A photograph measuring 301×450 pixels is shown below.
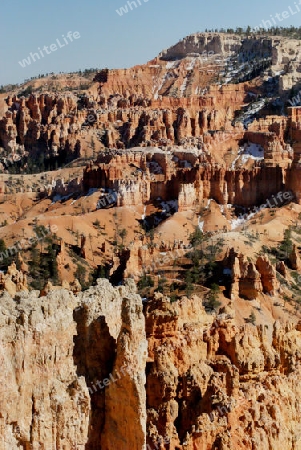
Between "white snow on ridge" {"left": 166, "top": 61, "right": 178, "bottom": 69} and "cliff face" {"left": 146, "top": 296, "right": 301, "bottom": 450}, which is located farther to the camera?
"white snow on ridge" {"left": 166, "top": 61, "right": 178, "bottom": 69}

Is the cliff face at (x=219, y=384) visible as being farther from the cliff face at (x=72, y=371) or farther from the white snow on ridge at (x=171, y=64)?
the white snow on ridge at (x=171, y=64)

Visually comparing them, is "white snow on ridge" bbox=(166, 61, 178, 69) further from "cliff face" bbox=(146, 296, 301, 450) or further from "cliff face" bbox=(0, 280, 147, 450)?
"cliff face" bbox=(0, 280, 147, 450)

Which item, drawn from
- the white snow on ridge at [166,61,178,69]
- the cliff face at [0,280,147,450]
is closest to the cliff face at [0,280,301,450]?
the cliff face at [0,280,147,450]

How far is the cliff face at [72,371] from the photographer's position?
16.9m

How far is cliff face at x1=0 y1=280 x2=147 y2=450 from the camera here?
16.9 m

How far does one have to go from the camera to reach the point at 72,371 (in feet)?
59.0

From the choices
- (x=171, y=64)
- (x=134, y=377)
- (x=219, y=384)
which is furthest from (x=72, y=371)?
(x=171, y=64)

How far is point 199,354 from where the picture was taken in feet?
82.5

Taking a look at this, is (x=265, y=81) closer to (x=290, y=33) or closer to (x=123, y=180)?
(x=290, y=33)

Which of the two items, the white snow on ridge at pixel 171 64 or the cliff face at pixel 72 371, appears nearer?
the cliff face at pixel 72 371

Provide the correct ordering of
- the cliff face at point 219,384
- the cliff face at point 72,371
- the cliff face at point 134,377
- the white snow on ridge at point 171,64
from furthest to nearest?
the white snow on ridge at point 171,64
the cliff face at point 219,384
the cliff face at point 134,377
the cliff face at point 72,371

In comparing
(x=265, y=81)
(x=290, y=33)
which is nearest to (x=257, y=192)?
(x=265, y=81)

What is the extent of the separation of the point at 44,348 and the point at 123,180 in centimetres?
7133

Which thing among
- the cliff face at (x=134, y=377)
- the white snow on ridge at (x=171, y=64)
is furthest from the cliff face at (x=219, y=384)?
the white snow on ridge at (x=171, y=64)
